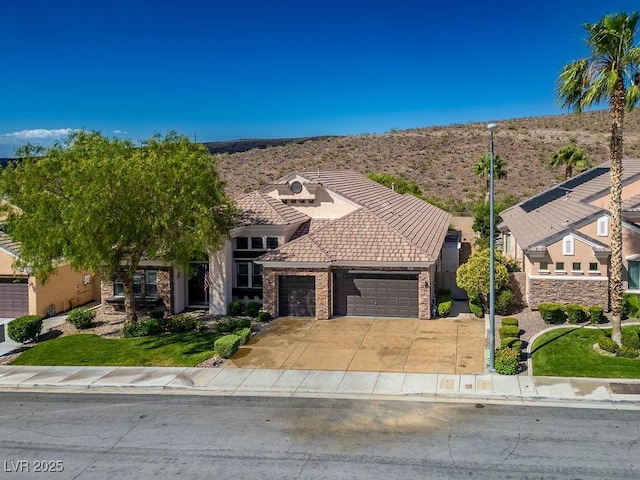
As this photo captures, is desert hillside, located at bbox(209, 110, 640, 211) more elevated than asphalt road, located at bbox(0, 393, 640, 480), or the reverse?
desert hillside, located at bbox(209, 110, 640, 211)

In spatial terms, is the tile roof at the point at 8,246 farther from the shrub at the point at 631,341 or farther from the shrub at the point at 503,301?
the shrub at the point at 631,341

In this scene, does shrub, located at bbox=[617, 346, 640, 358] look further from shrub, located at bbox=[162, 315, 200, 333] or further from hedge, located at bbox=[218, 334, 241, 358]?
shrub, located at bbox=[162, 315, 200, 333]

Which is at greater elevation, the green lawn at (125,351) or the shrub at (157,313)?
the shrub at (157,313)

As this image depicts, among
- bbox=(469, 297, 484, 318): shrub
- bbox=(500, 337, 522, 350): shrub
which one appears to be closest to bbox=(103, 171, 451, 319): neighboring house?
bbox=(469, 297, 484, 318): shrub

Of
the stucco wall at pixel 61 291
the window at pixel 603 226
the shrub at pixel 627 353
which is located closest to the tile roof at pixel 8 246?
the stucco wall at pixel 61 291

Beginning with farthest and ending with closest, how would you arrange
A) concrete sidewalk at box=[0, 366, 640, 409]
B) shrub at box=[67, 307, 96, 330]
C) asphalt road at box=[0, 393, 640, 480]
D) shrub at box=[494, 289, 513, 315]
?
shrub at box=[67, 307, 96, 330] < shrub at box=[494, 289, 513, 315] < concrete sidewalk at box=[0, 366, 640, 409] < asphalt road at box=[0, 393, 640, 480]
